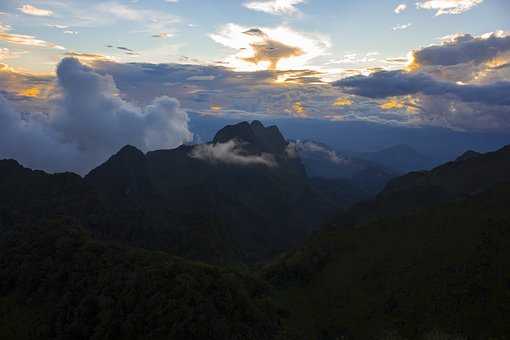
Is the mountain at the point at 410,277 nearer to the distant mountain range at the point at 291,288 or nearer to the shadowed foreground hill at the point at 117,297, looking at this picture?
the distant mountain range at the point at 291,288

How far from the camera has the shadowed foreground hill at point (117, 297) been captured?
84500 millimetres

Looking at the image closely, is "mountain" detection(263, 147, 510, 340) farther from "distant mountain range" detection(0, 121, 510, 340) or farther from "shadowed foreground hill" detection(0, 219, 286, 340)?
"shadowed foreground hill" detection(0, 219, 286, 340)

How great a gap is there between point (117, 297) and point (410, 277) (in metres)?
75.2

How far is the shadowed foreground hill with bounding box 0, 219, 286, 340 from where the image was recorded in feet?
277

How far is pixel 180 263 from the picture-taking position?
10238 centimetres

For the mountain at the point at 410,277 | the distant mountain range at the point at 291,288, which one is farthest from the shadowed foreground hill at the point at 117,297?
the mountain at the point at 410,277

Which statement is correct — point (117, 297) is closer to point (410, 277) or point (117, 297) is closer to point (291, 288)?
point (291, 288)

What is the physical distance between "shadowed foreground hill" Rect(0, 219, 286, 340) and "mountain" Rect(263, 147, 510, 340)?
18.1 meters

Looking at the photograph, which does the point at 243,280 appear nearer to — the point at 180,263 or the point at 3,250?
the point at 180,263

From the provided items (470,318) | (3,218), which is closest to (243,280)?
(470,318)

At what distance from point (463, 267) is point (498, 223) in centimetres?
2382

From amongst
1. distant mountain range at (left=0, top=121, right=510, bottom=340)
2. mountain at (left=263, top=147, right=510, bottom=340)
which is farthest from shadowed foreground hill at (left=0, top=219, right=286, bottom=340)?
mountain at (left=263, top=147, right=510, bottom=340)

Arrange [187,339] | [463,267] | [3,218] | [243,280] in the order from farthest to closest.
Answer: [3,218]
[243,280]
[463,267]
[187,339]

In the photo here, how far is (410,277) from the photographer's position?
106m
